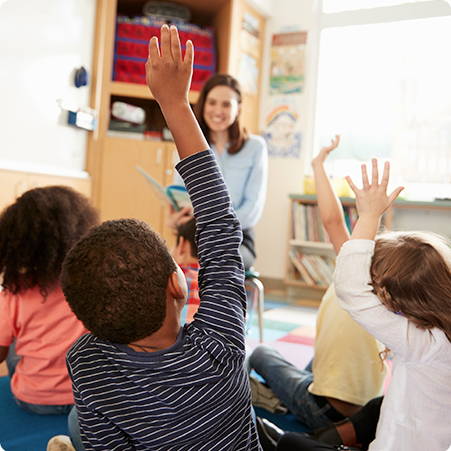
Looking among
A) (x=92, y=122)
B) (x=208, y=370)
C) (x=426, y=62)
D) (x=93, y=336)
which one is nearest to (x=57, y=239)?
(x=93, y=336)

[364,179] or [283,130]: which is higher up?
[283,130]

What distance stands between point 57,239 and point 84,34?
2.01 metres

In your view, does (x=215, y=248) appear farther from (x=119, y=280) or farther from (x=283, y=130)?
(x=283, y=130)

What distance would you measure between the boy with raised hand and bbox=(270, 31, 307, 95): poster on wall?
3371mm

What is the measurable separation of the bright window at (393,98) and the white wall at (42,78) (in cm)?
176

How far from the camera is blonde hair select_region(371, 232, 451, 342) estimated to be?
90 centimetres

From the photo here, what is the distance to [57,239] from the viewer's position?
128 centimetres

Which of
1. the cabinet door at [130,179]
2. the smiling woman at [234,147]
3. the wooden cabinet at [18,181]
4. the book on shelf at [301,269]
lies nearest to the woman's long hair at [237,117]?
the smiling woman at [234,147]

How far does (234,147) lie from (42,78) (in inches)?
39.8

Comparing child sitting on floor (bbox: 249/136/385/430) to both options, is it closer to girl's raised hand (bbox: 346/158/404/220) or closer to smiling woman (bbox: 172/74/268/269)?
girl's raised hand (bbox: 346/158/404/220)

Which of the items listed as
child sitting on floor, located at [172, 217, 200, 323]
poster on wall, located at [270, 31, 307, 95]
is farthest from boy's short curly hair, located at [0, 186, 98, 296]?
poster on wall, located at [270, 31, 307, 95]

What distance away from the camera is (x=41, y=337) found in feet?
4.39

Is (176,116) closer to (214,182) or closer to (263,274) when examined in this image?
(214,182)

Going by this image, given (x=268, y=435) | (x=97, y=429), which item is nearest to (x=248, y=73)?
(x=268, y=435)
